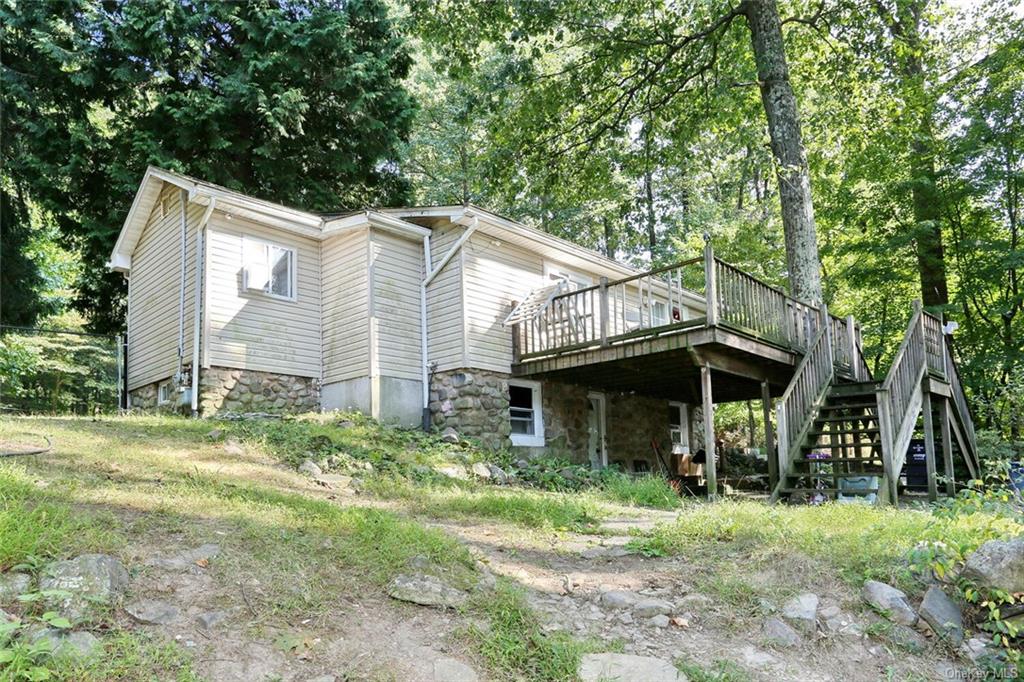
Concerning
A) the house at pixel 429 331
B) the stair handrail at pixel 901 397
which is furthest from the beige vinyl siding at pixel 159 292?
the stair handrail at pixel 901 397

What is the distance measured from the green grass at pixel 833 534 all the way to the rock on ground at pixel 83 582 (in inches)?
155

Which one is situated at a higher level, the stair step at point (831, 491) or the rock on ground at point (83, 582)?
the rock on ground at point (83, 582)

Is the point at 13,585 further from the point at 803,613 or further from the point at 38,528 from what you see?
the point at 803,613

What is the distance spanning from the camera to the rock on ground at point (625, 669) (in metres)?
4.01

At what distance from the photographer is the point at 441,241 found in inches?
533

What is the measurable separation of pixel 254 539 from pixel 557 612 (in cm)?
222

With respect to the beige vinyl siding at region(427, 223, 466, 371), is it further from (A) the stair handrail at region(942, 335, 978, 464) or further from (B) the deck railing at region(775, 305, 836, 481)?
(A) the stair handrail at region(942, 335, 978, 464)

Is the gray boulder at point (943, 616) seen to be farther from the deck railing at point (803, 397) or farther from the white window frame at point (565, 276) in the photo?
the white window frame at point (565, 276)

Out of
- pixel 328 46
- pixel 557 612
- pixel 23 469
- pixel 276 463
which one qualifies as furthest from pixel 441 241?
pixel 557 612

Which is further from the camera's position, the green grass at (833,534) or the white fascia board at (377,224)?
the white fascia board at (377,224)

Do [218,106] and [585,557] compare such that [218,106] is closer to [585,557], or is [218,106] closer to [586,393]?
[586,393]

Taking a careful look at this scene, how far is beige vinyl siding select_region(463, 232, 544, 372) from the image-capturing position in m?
13.0

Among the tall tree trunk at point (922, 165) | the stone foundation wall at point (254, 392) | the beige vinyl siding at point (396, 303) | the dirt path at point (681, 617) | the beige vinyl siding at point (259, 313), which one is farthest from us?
the tall tree trunk at point (922, 165)

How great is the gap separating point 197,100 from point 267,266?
21.1 feet
